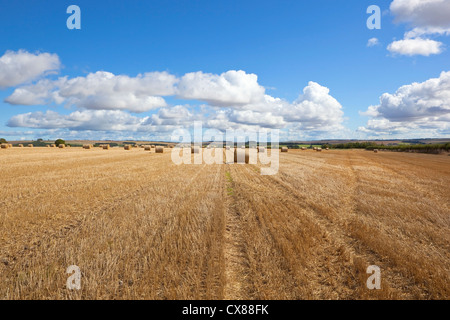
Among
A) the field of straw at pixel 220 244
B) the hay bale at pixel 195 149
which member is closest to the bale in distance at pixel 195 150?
the hay bale at pixel 195 149

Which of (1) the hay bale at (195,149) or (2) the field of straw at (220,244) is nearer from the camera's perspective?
(2) the field of straw at (220,244)

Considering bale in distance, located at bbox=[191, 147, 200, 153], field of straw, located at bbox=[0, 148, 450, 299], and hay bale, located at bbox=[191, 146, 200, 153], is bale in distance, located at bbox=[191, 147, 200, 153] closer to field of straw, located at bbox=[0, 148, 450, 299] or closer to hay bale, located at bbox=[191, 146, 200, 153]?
hay bale, located at bbox=[191, 146, 200, 153]

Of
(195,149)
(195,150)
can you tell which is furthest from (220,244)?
(195,149)

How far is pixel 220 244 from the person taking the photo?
5.08 m

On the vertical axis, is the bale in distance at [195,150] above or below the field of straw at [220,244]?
above

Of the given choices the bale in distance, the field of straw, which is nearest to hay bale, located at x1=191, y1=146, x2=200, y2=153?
the bale in distance

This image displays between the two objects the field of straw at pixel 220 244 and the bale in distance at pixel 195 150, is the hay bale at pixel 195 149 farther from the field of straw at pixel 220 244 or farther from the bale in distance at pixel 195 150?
the field of straw at pixel 220 244

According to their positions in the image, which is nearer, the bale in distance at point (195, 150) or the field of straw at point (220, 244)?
the field of straw at point (220, 244)

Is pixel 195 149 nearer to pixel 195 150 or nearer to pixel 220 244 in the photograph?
pixel 195 150

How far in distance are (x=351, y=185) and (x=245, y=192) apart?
232 inches

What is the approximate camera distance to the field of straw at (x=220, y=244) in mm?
3646

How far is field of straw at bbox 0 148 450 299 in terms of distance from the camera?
3.65 m

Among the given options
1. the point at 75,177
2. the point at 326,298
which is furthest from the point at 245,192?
the point at 75,177
